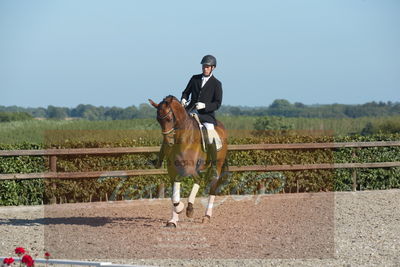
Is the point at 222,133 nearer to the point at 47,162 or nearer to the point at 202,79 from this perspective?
the point at 202,79

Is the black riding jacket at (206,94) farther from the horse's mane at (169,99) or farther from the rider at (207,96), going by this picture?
the horse's mane at (169,99)

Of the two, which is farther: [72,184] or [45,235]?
[72,184]

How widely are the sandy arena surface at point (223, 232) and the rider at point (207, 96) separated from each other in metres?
1.55

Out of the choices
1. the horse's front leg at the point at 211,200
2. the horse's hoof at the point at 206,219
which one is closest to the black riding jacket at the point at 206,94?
the horse's front leg at the point at 211,200

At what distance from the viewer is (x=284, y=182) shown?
16141mm

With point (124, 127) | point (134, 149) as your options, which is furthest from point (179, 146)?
point (124, 127)

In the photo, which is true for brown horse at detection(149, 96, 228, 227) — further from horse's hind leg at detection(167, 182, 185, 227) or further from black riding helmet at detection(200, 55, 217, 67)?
black riding helmet at detection(200, 55, 217, 67)

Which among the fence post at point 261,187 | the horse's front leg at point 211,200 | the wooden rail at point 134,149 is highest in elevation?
the wooden rail at point 134,149

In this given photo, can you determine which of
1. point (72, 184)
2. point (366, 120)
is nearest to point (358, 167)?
point (72, 184)

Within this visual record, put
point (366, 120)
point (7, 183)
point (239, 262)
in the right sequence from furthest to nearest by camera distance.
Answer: point (366, 120), point (7, 183), point (239, 262)

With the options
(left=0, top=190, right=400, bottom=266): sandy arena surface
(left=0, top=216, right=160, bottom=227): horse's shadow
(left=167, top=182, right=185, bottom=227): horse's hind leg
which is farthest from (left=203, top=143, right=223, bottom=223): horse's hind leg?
(left=0, top=216, right=160, bottom=227): horse's shadow

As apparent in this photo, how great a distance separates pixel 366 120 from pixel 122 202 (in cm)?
2735

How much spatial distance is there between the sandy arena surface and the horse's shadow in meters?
0.02

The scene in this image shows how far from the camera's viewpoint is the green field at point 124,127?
21.3 m
